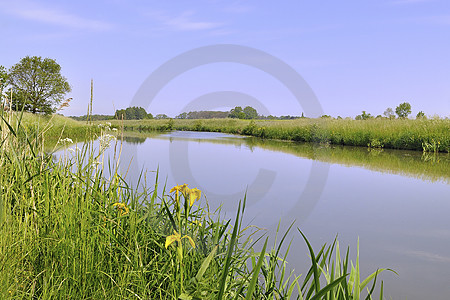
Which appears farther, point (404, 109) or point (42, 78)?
point (404, 109)

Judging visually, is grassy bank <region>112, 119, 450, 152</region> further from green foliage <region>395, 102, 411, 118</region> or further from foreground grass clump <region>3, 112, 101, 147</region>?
green foliage <region>395, 102, 411, 118</region>

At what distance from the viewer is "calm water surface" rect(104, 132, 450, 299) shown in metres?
2.75

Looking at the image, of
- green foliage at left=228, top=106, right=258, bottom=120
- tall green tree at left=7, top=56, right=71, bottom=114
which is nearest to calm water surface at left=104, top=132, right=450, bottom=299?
green foliage at left=228, top=106, right=258, bottom=120

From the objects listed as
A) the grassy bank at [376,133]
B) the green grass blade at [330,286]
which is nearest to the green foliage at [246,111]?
the grassy bank at [376,133]

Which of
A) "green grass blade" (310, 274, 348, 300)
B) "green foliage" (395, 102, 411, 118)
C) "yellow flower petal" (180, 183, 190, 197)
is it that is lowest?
"green grass blade" (310, 274, 348, 300)

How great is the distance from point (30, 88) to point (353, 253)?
915 inches

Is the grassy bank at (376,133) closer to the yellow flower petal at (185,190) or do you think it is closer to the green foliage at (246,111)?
the green foliage at (246,111)

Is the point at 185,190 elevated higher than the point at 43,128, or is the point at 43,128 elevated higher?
the point at 43,128

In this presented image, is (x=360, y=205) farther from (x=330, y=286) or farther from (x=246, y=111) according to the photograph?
(x=246, y=111)

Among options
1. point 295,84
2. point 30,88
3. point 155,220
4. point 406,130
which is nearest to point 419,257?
point 155,220

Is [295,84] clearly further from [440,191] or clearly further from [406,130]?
[406,130]

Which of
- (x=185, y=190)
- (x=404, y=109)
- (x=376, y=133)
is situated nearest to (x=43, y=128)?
(x=185, y=190)

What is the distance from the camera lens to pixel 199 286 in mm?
1253

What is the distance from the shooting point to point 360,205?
4625 mm
